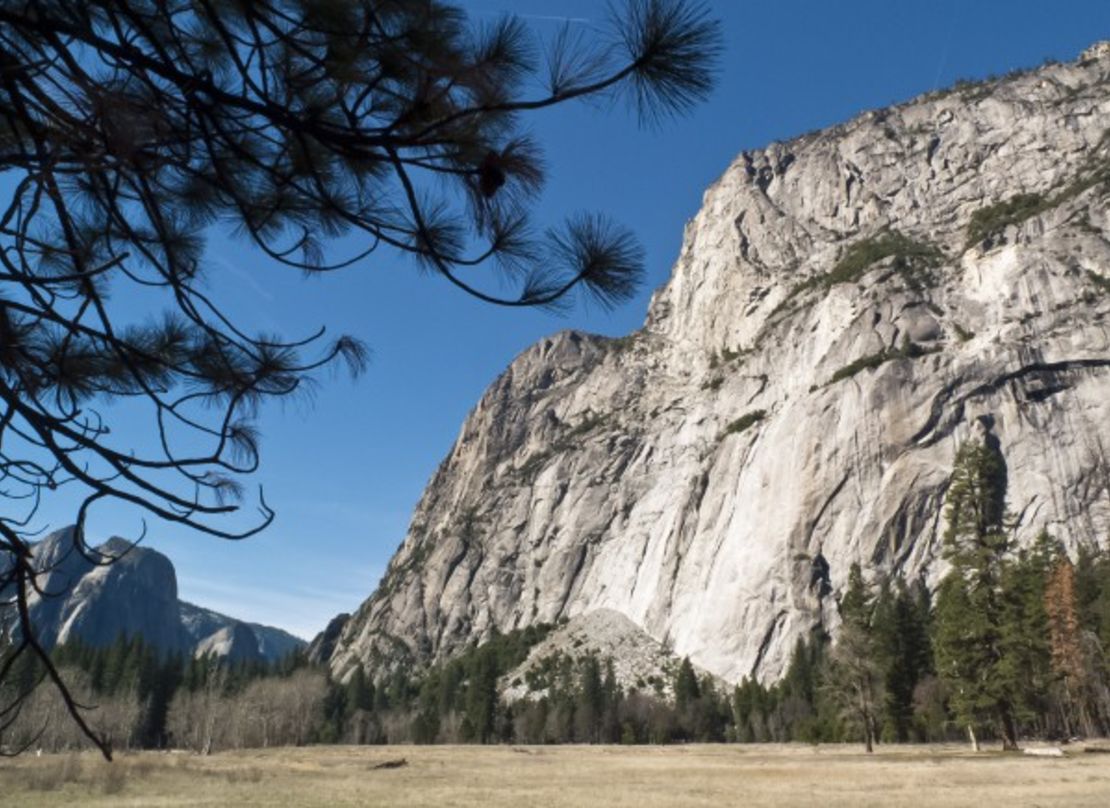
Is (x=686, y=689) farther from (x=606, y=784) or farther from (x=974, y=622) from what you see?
(x=606, y=784)

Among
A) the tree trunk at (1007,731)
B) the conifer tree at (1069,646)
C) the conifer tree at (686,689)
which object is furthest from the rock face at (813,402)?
the tree trunk at (1007,731)

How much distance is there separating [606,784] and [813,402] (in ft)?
283

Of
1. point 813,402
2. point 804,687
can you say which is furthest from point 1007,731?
point 813,402

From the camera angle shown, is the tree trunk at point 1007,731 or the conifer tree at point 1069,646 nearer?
the tree trunk at point 1007,731

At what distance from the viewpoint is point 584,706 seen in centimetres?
8494

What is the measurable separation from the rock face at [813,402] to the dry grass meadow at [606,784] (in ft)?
207

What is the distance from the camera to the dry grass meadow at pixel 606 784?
67.0ft

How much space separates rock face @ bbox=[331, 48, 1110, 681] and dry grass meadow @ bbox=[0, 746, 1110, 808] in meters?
63.1

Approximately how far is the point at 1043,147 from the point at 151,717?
5484 inches

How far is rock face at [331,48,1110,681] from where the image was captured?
3696 inches

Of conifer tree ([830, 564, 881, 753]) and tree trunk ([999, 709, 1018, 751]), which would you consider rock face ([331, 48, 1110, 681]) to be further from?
tree trunk ([999, 709, 1018, 751])

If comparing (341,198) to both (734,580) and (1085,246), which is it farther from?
(1085,246)

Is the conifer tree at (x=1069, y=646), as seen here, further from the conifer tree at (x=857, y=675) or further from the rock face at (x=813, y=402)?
the rock face at (x=813, y=402)

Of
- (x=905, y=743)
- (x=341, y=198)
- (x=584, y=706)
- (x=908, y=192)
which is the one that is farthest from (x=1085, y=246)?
(x=341, y=198)
